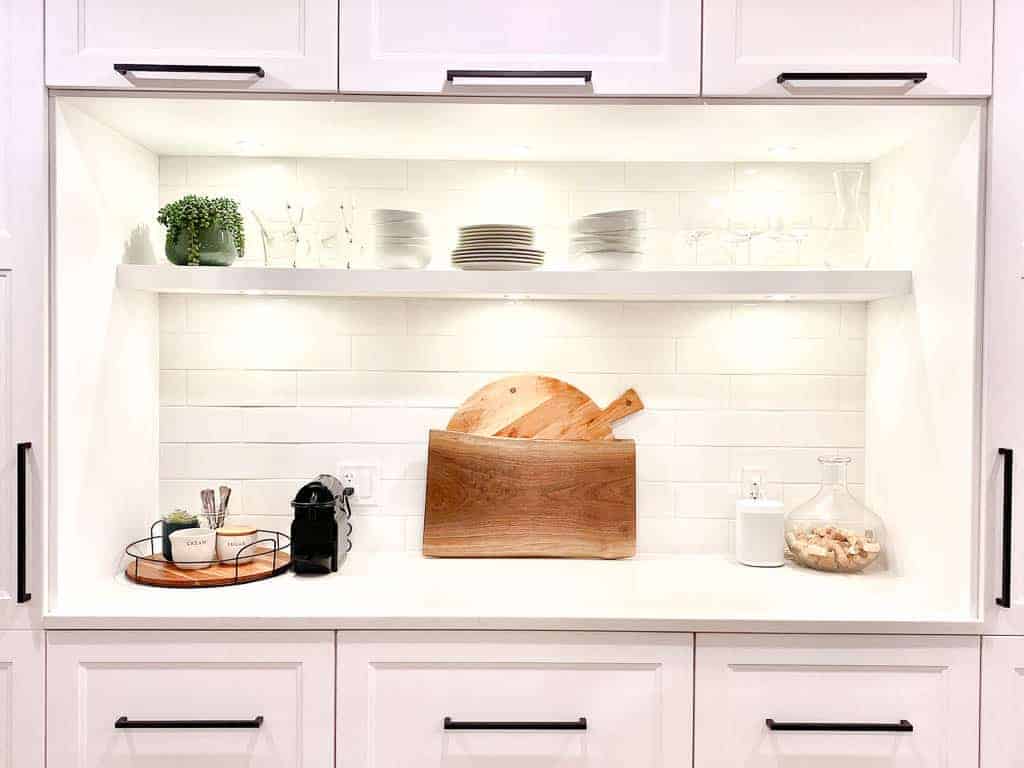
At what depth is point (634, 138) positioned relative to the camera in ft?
6.24

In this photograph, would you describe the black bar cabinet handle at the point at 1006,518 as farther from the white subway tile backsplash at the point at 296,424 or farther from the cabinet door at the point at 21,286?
the cabinet door at the point at 21,286

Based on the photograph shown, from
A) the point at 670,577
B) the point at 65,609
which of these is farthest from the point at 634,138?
the point at 65,609

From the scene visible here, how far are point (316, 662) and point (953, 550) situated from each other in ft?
4.28

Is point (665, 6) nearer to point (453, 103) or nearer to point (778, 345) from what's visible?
point (453, 103)

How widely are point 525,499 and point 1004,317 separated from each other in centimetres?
114

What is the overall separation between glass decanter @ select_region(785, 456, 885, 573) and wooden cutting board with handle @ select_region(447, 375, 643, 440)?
49 centimetres

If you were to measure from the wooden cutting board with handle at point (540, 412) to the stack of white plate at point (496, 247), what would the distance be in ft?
1.29

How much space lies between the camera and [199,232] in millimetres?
1863

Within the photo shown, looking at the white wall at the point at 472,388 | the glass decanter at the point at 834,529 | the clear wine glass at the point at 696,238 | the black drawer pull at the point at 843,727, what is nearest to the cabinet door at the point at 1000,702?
the black drawer pull at the point at 843,727

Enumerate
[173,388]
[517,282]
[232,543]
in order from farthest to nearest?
[173,388] → [232,543] → [517,282]

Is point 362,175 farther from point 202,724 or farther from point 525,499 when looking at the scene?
point 202,724

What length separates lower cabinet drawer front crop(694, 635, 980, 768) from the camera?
1.63 metres

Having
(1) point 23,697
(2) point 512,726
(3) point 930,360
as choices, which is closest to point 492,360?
(2) point 512,726

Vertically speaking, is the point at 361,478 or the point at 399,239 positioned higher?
the point at 399,239
